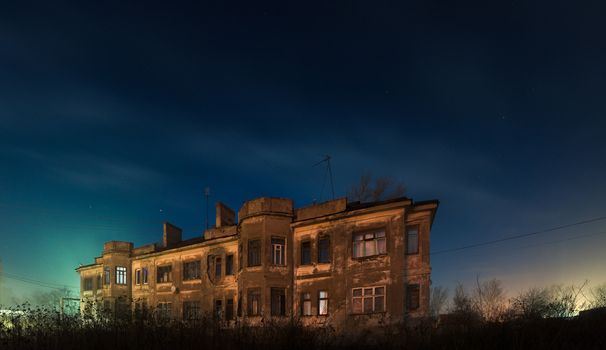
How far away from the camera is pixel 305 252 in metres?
26.9

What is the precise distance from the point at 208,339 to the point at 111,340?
6.27ft

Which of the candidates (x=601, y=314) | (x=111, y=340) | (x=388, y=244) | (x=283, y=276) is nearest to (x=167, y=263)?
(x=283, y=276)

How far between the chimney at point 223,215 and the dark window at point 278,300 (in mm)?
9351

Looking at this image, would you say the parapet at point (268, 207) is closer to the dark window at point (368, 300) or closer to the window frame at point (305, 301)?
the window frame at point (305, 301)

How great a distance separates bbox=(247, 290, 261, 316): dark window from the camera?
1044 inches

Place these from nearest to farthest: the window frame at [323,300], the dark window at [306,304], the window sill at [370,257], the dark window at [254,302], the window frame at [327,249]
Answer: the window sill at [370,257]
the window frame at [323,300]
the window frame at [327,249]
the dark window at [306,304]
the dark window at [254,302]

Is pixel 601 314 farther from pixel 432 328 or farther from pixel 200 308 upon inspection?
pixel 200 308

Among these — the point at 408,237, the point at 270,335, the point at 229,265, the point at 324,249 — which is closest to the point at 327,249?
the point at 324,249

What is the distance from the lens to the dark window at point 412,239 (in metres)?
22.3

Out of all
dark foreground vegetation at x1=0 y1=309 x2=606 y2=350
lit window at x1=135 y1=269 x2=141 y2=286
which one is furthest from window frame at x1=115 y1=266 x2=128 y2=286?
dark foreground vegetation at x1=0 y1=309 x2=606 y2=350

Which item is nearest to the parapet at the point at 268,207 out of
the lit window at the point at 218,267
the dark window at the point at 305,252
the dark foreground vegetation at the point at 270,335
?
the dark window at the point at 305,252

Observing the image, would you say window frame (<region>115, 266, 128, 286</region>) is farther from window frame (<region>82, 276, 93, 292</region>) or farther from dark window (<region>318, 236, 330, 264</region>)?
dark window (<region>318, 236, 330, 264</region>)

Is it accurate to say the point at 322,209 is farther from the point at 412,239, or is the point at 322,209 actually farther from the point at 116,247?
the point at 116,247

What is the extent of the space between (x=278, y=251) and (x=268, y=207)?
2.98 m
